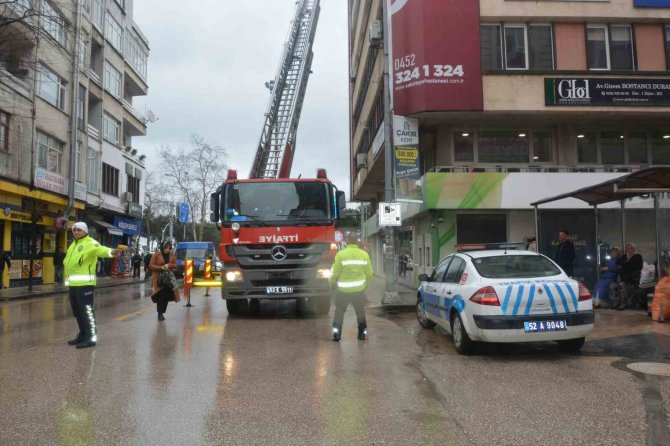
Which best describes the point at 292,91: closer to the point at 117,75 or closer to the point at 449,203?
the point at 449,203

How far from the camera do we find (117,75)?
35.8 meters

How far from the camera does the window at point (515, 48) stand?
19.1 m

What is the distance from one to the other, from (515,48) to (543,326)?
14.5m

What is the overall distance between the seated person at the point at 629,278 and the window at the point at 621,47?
31.7 ft

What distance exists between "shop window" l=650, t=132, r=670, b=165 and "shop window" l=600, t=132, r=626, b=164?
1166 millimetres

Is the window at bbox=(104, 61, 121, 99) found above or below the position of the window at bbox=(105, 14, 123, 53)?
below

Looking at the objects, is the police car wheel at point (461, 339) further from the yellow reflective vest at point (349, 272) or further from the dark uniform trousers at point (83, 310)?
the dark uniform trousers at point (83, 310)

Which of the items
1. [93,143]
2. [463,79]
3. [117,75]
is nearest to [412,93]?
[463,79]

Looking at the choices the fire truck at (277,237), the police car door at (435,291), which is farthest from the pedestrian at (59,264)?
the police car door at (435,291)

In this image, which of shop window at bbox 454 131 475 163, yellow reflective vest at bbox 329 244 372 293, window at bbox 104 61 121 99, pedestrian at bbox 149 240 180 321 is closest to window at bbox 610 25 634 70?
shop window at bbox 454 131 475 163

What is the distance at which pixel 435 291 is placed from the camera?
919 cm

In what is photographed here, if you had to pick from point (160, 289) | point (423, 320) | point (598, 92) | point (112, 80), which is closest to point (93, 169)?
point (112, 80)

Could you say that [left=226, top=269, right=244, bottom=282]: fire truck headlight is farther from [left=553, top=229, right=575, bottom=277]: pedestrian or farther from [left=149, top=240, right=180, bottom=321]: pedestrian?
[left=553, top=229, right=575, bottom=277]: pedestrian

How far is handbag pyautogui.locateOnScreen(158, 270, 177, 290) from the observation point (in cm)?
1133
